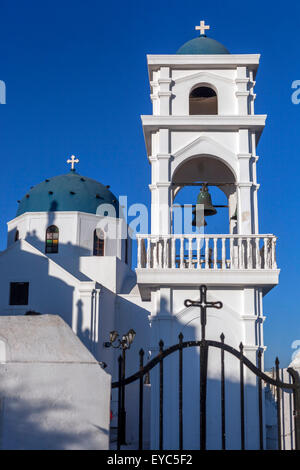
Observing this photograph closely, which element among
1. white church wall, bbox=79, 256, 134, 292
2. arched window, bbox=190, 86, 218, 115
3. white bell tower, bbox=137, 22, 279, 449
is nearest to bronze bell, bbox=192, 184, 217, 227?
white bell tower, bbox=137, 22, 279, 449

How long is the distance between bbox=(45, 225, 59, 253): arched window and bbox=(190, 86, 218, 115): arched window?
41.5 ft

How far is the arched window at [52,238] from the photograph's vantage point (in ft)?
79.8

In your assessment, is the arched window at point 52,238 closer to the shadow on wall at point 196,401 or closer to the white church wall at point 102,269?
the white church wall at point 102,269

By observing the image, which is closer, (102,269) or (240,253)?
(240,253)

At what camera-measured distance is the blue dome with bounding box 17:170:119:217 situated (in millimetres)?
24703

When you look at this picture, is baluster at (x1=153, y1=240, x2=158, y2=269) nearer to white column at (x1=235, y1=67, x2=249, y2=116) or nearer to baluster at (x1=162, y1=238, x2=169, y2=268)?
baluster at (x1=162, y1=238, x2=169, y2=268)

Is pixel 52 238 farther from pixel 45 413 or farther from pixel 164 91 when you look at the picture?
pixel 45 413

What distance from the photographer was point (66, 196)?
2484 centimetres

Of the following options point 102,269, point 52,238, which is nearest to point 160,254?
point 102,269

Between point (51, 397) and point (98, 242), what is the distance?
65.6 ft

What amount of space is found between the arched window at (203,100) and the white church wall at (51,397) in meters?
8.61
